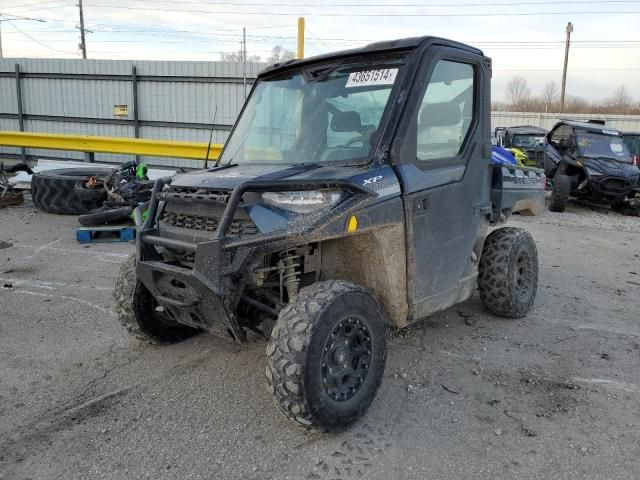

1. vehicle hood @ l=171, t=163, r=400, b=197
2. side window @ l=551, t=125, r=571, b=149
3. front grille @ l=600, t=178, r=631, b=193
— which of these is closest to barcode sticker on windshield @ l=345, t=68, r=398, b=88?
vehicle hood @ l=171, t=163, r=400, b=197

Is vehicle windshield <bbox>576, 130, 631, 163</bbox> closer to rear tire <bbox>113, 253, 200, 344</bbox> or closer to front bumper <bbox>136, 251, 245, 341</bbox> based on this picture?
rear tire <bbox>113, 253, 200, 344</bbox>

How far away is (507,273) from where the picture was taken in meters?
4.81

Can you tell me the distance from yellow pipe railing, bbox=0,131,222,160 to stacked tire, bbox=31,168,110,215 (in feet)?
5.37

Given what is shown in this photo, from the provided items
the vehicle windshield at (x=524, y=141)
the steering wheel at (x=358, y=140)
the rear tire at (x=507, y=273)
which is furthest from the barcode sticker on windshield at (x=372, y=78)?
the vehicle windshield at (x=524, y=141)

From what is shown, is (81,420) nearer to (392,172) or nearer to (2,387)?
(2,387)

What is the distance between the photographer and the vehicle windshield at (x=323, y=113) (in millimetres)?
3557

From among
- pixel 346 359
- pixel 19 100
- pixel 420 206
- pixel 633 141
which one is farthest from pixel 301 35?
pixel 633 141

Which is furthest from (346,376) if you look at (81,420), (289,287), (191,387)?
(81,420)

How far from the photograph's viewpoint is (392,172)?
3.37 metres

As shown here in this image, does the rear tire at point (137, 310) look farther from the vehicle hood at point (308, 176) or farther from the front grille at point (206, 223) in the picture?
the vehicle hood at point (308, 176)

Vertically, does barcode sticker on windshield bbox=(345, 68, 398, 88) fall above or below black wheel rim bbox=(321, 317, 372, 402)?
above

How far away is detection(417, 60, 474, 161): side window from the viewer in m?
3.64

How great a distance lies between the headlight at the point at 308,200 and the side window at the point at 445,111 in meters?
0.86

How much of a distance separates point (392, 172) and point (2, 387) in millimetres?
3024
